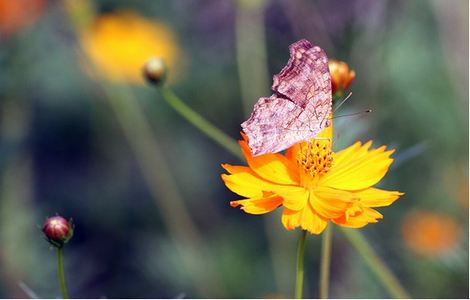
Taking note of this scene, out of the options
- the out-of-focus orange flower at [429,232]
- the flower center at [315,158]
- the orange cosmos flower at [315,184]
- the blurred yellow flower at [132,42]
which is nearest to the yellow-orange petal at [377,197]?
the orange cosmos flower at [315,184]

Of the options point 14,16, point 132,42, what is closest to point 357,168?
point 14,16

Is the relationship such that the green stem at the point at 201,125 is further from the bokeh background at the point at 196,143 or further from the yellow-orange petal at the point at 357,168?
the bokeh background at the point at 196,143

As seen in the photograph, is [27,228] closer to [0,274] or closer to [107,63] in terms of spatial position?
[0,274]

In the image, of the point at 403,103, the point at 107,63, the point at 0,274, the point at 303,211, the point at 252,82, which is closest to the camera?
the point at 303,211

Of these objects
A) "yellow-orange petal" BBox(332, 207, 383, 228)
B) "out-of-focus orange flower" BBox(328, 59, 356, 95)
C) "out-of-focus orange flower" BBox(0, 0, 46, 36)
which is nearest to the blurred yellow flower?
"out-of-focus orange flower" BBox(0, 0, 46, 36)

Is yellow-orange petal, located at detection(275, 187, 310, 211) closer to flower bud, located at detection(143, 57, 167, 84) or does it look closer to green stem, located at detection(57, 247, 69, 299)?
green stem, located at detection(57, 247, 69, 299)

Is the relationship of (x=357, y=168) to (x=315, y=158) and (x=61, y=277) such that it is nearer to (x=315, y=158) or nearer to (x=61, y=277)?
(x=315, y=158)

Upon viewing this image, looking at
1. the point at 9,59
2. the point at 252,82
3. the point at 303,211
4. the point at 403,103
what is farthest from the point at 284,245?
the point at 303,211
